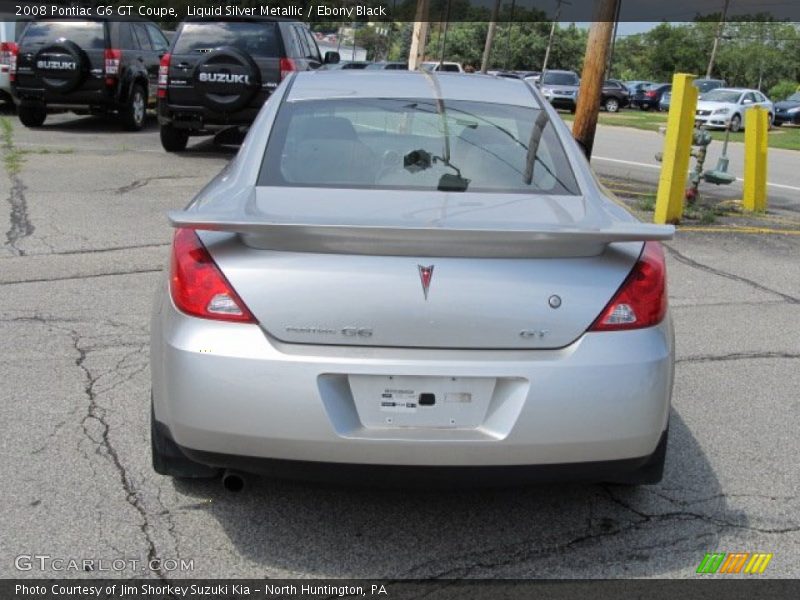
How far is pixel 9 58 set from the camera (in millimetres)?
16609

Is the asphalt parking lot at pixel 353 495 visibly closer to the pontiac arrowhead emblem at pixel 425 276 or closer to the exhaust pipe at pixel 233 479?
the exhaust pipe at pixel 233 479

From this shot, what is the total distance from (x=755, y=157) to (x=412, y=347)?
9536mm

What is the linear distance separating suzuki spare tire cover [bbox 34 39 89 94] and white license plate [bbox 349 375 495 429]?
13.9 metres

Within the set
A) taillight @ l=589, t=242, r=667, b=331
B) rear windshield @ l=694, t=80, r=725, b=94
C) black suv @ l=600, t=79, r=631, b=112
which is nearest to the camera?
taillight @ l=589, t=242, r=667, b=331

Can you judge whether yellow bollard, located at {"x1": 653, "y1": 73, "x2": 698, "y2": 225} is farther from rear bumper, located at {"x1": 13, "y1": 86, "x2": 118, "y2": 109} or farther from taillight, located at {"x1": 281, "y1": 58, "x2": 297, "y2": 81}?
rear bumper, located at {"x1": 13, "y1": 86, "x2": 118, "y2": 109}

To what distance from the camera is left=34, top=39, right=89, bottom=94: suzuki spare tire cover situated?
50.9 ft

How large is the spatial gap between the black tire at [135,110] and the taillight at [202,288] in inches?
551

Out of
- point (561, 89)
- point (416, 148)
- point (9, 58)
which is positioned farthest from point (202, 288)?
point (561, 89)

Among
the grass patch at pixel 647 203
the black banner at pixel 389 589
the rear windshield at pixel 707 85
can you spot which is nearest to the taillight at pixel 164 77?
the grass patch at pixel 647 203

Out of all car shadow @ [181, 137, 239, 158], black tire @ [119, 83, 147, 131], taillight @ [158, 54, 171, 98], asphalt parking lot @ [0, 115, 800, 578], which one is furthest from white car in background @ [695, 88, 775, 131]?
asphalt parking lot @ [0, 115, 800, 578]

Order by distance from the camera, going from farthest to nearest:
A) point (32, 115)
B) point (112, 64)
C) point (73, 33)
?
1. point (32, 115)
2. point (73, 33)
3. point (112, 64)

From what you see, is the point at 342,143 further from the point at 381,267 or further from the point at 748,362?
the point at 748,362

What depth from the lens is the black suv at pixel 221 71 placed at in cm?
1298

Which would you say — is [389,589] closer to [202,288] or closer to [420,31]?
[202,288]
